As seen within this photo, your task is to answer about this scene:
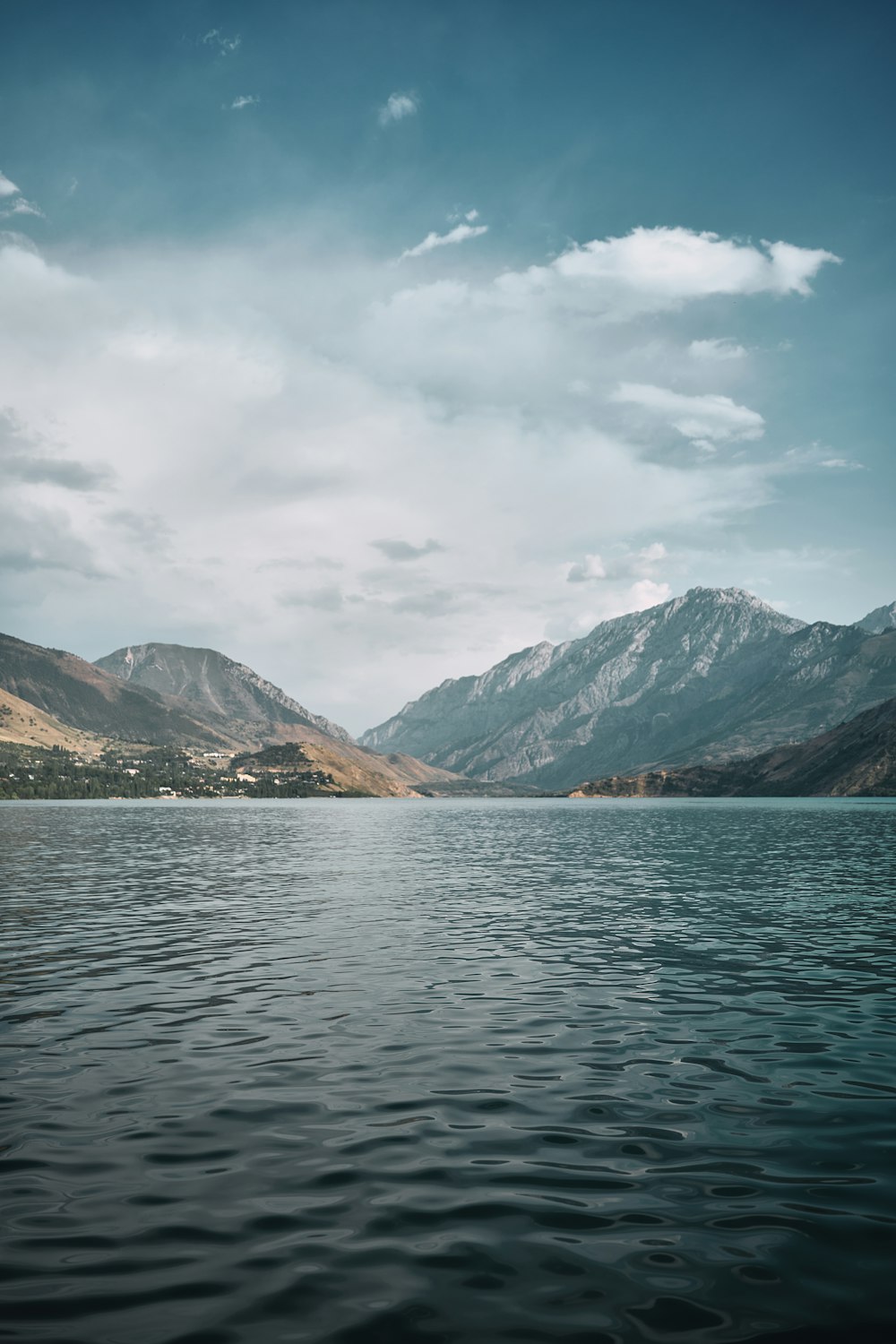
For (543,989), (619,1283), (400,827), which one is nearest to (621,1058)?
(543,989)

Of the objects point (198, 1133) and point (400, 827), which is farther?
point (400, 827)

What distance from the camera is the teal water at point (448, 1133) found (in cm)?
1249

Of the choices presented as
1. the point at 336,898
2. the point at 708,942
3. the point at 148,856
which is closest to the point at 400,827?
the point at 148,856

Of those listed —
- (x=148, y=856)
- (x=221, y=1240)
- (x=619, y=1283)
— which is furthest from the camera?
(x=148, y=856)

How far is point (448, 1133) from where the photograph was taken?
749 inches

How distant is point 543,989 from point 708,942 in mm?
14504

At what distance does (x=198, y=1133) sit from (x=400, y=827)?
17378 centimetres

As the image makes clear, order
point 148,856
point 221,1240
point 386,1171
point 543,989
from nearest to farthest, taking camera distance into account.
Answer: point 221,1240 → point 386,1171 → point 543,989 → point 148,856

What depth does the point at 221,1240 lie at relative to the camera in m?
14.2

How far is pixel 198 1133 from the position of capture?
19.0 meters

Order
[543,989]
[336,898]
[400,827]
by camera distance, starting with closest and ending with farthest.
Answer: [543,989] → [336,898] → [400,827]

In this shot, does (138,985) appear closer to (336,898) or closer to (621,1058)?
(621,1058)

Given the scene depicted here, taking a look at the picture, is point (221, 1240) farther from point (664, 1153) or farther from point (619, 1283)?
point (664, 1153)

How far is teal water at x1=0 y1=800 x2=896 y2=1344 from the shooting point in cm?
1249
